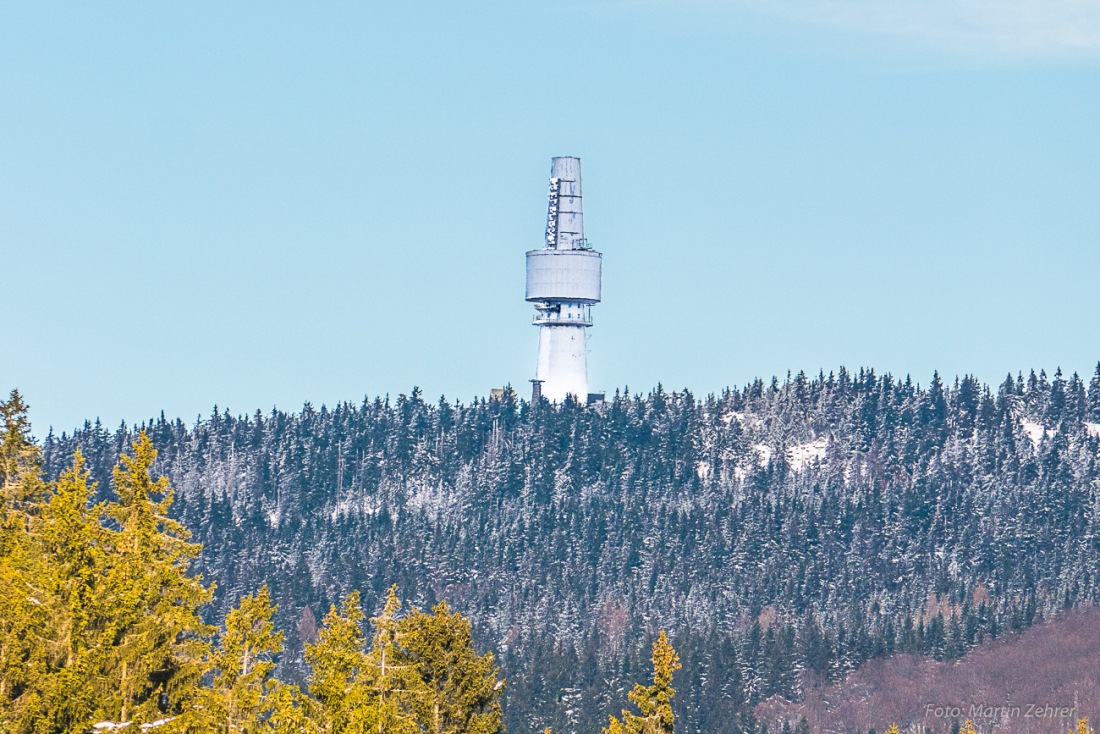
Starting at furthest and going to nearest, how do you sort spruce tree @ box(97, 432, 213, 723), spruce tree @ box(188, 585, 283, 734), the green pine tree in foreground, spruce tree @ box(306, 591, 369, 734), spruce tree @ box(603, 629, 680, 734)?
spruce tree @ box(603, 629, 680, 734) → spruce tree @ box(188, 585, 283, 734) → spruce tree @ box(306, 591, 369, 734) → spruce tree @ box(97, 432, 213, 723) → the green pine tree in foreground

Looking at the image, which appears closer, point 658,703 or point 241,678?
point 241,678

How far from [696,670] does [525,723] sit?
1226 inches

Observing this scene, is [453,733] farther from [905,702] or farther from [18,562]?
[905,702]

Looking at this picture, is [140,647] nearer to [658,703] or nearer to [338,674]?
[338,674]

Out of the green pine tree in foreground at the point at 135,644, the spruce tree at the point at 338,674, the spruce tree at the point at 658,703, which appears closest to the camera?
the green pine tree in foreground at the point at 135,644

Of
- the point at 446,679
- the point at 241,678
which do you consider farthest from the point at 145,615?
the point at 446,679

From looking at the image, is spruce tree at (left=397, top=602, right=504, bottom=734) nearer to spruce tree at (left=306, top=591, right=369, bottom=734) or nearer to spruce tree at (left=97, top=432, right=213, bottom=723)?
spruce tree at (left=306, top=591, right=369, bottom=734)

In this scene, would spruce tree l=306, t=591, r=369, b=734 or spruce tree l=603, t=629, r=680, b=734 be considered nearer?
spruce tree l=306, t=591, r=369, b=734

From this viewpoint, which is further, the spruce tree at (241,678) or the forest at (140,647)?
the spruce tree at (241,678)

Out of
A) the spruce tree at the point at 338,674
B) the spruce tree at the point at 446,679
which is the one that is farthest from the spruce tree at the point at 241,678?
the spruce tree at the point at 446,679

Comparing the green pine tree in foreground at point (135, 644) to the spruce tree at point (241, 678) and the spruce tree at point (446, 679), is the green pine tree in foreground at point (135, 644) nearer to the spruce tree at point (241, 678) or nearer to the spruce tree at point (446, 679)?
the spruce tree at point (241, 678)

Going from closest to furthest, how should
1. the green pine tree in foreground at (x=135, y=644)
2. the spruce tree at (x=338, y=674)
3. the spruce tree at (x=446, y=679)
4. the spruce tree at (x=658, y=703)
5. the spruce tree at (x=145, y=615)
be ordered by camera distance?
the green pine tree in foreground at (x=135, y=644), the spruce tree at (x=145, y=615), the spruce tree at (x=338, y=674), the spruce tree at (x=658, y=703), the spruce tree at (x=446, y=679)

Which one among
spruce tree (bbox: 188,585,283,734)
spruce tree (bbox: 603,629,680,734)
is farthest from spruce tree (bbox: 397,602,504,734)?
spruce tree (bbox: 188,585,283,734)

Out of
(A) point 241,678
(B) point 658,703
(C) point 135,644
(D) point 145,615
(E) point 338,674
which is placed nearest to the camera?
(C) point 135,644
